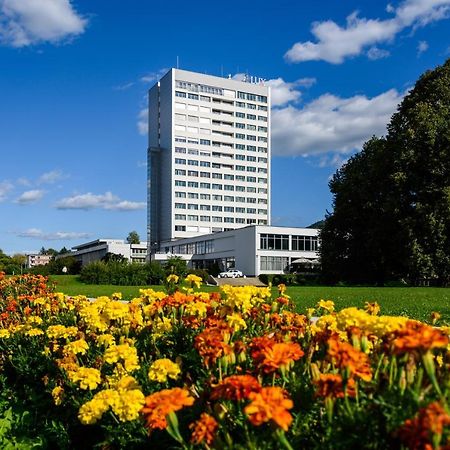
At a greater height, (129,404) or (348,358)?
(348,358)

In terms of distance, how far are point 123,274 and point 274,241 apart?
2713cm

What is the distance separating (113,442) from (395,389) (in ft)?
5.69

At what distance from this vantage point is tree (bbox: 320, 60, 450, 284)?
2575 cm

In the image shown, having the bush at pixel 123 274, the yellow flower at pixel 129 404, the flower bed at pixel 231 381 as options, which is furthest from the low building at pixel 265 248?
the yellow flower at pixel 129 404

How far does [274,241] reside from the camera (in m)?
59.0

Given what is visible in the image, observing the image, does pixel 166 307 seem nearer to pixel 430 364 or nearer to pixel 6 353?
pixel 6 353

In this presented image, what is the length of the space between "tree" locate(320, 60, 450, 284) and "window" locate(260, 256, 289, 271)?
25612mm

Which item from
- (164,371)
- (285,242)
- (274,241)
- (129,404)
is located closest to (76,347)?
(164,371)

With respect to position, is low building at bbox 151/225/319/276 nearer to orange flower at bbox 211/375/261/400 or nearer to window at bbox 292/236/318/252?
window at bbox 292/236/318/252

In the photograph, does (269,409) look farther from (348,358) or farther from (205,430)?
(348,358)

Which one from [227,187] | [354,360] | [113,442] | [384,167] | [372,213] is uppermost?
[227,187]

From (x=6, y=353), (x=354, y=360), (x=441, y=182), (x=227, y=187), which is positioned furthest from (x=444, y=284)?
(x=227, y=187)

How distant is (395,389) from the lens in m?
2.08

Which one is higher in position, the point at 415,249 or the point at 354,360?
the point at 415,249
